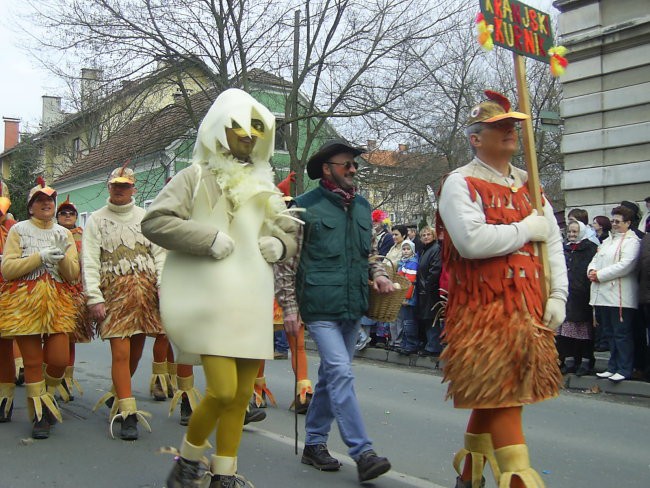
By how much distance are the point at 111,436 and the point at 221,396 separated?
8.11 feet

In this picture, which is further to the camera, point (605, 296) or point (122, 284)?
point (605, 296)

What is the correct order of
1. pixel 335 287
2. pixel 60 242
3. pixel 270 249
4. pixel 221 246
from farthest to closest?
pixel 60 242, pixel 335 287, pixel 270 249, pixel 221 246

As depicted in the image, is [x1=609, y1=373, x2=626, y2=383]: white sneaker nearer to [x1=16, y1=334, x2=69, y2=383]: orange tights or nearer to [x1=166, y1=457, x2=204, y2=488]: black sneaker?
[x1=16, y1=334, x2=69, y2=383]: orange tights

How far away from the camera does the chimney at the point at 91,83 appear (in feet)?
62.4

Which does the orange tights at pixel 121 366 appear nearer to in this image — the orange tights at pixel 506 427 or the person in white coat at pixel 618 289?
the orange tights at pixel 506 427

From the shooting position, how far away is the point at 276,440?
19.8 ft

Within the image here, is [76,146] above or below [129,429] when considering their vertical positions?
above

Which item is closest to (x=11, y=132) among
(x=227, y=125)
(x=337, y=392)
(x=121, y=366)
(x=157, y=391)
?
(x=157, y=391)

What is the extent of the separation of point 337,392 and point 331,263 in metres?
0.82

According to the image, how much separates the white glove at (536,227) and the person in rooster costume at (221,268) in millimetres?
1331

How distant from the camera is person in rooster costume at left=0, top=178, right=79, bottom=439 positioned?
19.9 feet

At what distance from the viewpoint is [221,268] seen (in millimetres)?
4035

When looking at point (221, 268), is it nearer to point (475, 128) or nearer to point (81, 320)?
point (475, 128)

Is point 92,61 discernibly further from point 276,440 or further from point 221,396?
point 221,396
